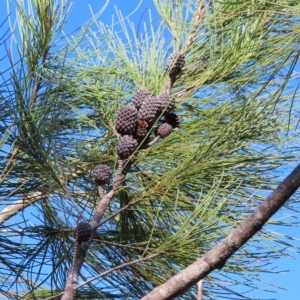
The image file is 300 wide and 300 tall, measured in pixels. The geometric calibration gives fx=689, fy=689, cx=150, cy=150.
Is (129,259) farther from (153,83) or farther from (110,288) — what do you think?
(153,83)

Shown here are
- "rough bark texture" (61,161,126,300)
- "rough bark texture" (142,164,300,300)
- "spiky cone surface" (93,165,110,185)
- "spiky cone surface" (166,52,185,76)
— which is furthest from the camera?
"spiky cone surface" (166,52,185,76)

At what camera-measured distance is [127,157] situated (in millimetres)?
1073

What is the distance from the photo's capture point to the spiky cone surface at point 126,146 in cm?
106

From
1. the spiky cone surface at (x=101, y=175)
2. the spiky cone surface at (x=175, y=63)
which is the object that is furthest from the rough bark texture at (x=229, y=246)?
A: the spiky cone surface at (x=175, y=63)

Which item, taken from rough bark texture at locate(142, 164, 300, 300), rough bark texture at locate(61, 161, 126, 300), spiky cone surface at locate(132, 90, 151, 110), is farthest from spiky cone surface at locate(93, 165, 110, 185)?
rough bark texture at locate(142, 164, 300, 300)

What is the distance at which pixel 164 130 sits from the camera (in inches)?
43.6

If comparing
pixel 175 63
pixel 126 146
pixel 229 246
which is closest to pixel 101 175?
pixel 126 146

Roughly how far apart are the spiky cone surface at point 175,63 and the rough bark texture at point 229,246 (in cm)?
73

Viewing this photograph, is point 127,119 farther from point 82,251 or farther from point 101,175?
point 82,251

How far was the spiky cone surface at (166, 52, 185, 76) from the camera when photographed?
4.01 ft

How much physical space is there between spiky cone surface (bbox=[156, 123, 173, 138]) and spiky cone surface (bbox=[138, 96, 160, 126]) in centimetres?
3

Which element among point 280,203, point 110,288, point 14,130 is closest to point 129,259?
point 110,288

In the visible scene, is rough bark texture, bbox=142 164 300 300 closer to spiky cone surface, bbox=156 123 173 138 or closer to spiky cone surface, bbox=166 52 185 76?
spiky cone surface, bbox=156 123 173 138

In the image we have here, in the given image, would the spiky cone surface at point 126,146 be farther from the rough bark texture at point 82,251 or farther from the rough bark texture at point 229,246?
the rough bark texture at point 229,246
